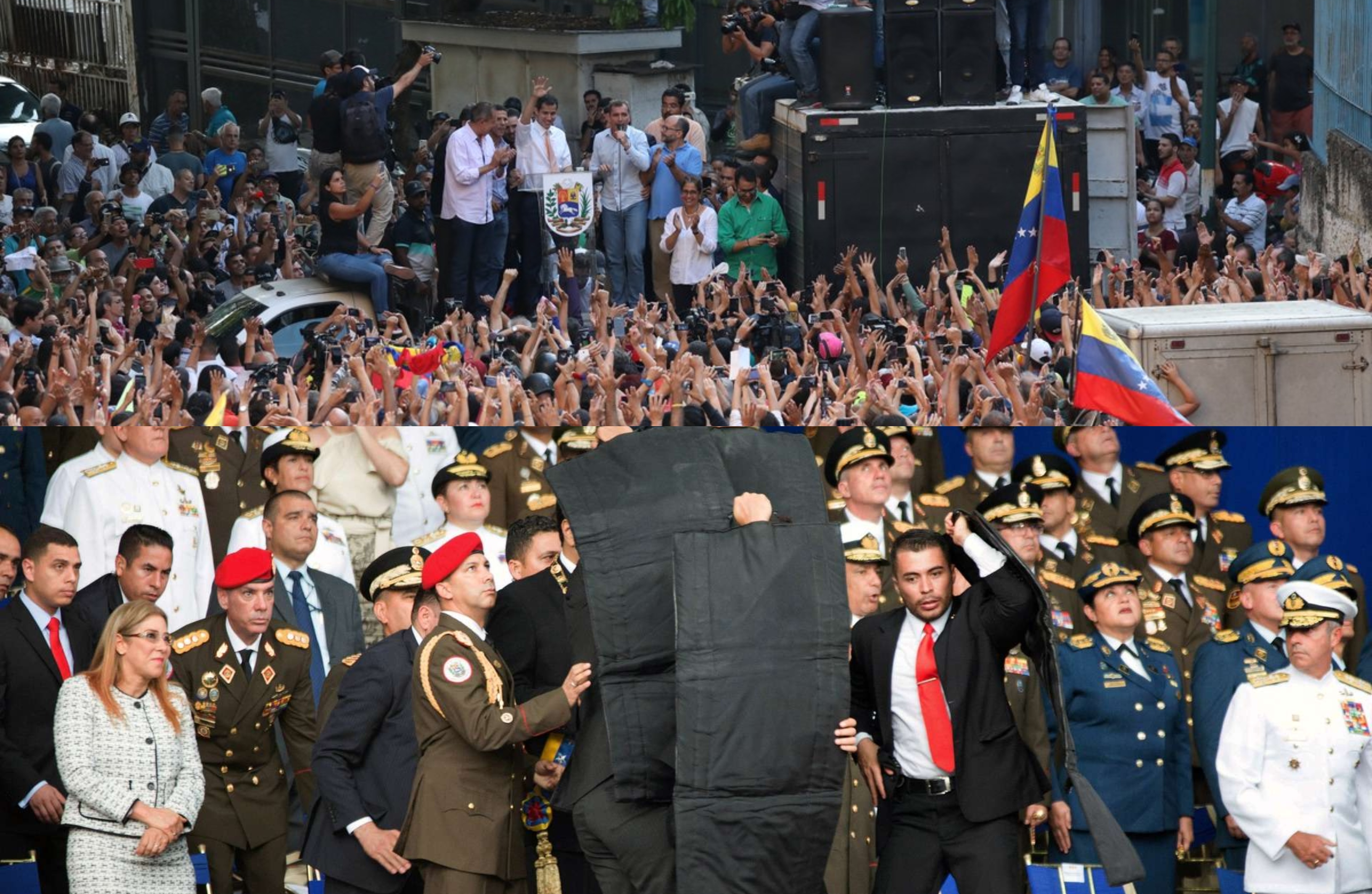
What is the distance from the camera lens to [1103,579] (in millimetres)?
8078

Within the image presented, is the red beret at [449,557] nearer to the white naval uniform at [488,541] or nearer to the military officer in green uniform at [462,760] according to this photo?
the military officer in green uniform at [462,760]

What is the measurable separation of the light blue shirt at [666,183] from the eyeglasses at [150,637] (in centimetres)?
1030

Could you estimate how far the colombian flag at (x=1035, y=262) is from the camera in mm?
12148

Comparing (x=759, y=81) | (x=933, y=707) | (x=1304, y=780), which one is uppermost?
(x=759, y=81)

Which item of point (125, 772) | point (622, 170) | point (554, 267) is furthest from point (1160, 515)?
point (622, 170)

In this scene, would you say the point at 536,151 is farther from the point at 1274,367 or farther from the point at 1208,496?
the point at 1208,496

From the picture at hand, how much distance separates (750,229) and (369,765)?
10.3m

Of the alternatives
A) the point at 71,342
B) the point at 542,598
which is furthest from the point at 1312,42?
the point at 542,598

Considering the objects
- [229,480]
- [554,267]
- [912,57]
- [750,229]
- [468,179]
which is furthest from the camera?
[912,57]

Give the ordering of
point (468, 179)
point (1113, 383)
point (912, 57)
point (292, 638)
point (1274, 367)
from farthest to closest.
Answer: point (912, 57) < point (468, 179) < point (1274, 367) < point (1113, 383) < point (292, 638)

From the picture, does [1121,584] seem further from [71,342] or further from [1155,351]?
[71,342]

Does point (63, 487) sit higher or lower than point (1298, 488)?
higher

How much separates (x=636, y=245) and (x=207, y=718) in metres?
9.90

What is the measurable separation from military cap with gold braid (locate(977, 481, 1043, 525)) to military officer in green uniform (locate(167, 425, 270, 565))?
2.42 metres
